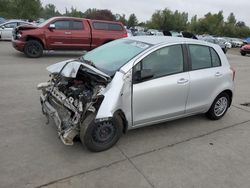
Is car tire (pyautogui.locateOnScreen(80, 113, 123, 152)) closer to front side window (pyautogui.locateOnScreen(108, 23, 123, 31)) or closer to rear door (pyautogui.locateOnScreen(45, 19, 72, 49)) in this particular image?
rear door (pyautogui.locateOnScreen(45, 19, 72, 49))

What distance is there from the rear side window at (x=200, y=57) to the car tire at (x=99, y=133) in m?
1.76

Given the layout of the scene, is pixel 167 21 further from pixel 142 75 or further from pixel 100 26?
pixel 142 75

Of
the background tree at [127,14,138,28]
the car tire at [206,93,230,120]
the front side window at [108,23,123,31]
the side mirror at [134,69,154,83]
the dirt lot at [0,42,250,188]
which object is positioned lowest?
the dirt lot at [0,42,250,188]

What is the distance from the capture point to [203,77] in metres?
4.52

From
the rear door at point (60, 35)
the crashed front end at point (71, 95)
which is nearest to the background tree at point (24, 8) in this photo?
the rear door at point (60, 35)

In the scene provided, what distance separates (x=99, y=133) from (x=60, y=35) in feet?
29.6

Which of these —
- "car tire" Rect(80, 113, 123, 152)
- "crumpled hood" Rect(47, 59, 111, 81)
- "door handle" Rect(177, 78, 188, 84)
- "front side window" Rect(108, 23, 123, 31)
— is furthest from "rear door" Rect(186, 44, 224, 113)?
"front side window" Rect(108, 23, 123, 31)

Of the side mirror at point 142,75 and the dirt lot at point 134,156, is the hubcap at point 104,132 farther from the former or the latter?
the side mirror at point 142,75

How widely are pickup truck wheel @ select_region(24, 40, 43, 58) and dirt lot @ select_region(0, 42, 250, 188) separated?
21.6 ft

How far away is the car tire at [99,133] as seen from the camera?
11.2 feet

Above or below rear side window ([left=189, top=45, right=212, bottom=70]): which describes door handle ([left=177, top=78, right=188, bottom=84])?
below

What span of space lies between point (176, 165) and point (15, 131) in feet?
8.27

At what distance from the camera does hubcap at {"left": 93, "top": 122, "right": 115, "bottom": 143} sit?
11.6ft

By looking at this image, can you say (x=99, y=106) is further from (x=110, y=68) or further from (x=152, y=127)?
(x=152, y=127)
